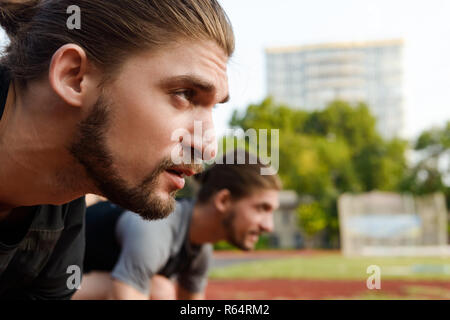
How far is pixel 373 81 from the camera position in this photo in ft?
169

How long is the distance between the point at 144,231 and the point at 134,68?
114 cm

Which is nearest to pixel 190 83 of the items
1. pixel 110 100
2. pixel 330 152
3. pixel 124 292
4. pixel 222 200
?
pixel 110 100

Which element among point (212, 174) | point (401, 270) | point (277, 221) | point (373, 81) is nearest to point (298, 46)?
point (373, 81)

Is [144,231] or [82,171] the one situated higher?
[82,171]

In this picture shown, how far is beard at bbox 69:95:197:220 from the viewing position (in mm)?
1036

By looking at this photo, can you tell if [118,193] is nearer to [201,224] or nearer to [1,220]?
[1,220]

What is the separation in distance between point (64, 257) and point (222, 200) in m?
1.27

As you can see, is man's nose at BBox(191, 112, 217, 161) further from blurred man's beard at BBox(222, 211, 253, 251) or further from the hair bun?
blurred man's beard at BBox(222, 211, 253, 251)

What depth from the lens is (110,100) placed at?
1.03m

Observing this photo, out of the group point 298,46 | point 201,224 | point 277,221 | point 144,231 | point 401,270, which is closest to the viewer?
point 144,231

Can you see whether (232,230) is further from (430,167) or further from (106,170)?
(430,167)

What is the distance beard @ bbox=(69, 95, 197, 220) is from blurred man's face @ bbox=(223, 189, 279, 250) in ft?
4.85
